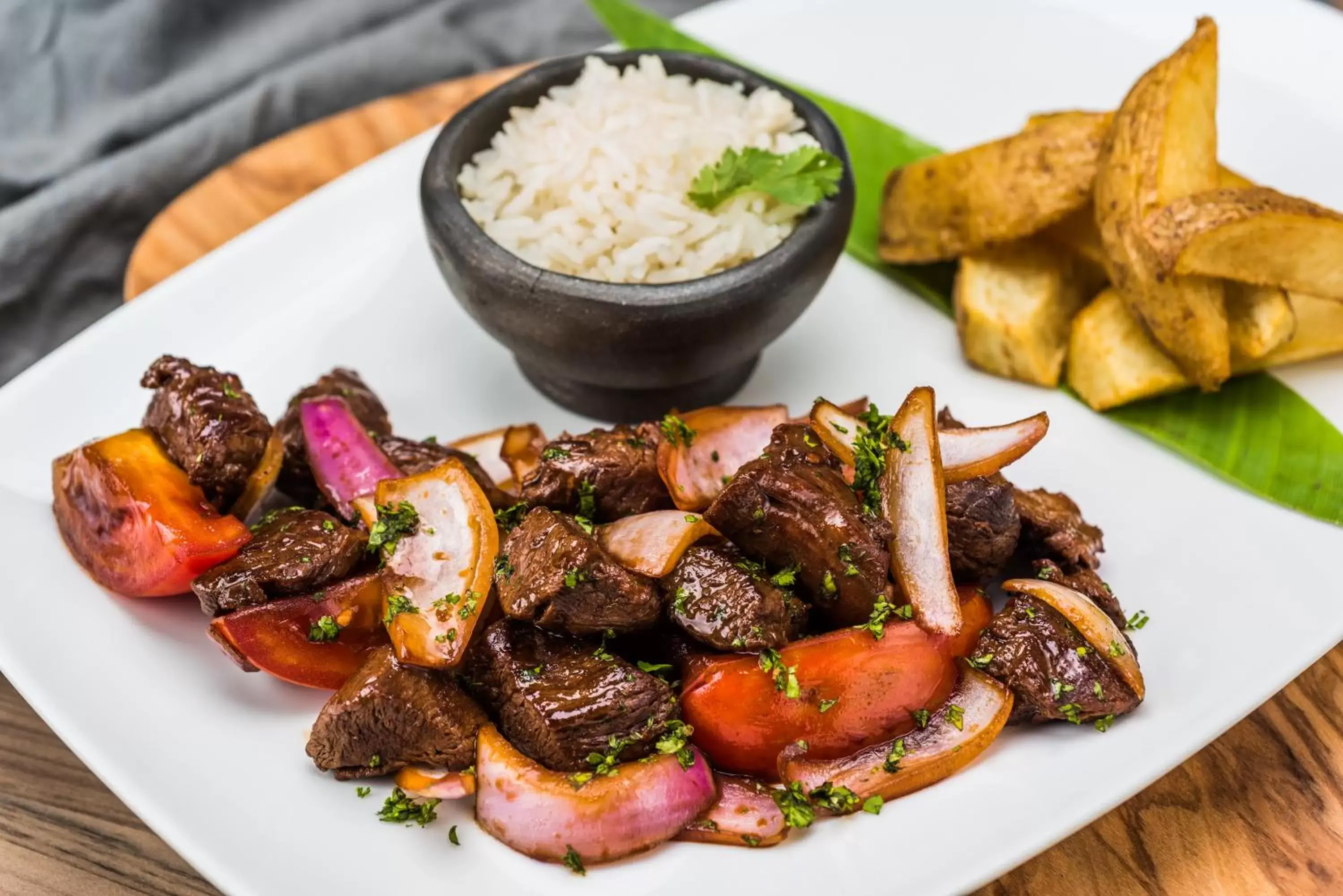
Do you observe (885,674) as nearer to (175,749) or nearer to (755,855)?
(755,855)

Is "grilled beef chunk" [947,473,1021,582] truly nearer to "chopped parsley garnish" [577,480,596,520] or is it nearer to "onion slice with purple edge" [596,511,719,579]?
"onion slice with purple edge" [596,511,719,579]

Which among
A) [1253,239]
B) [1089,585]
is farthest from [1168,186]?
[1089,585]

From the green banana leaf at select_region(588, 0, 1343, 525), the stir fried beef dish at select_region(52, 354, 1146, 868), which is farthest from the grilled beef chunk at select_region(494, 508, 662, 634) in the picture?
the green banana leaf at select_region(588, 0, 1343, 525)

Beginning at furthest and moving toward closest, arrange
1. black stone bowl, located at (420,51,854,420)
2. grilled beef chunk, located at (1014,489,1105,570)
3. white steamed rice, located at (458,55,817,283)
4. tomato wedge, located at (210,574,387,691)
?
white steamed rice, located at (458,55,817,283)
black stone bowl, located at (420,51,854,420)
grilled beef chunk, located at (1014,489,1105,570)
tomato wedge, located at (210,574,387,691)

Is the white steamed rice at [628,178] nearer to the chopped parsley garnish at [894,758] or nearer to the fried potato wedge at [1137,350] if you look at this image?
the fried potato wedge at [1137,350]

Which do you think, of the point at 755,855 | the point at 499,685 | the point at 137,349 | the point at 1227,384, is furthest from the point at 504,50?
the point at 755,855
